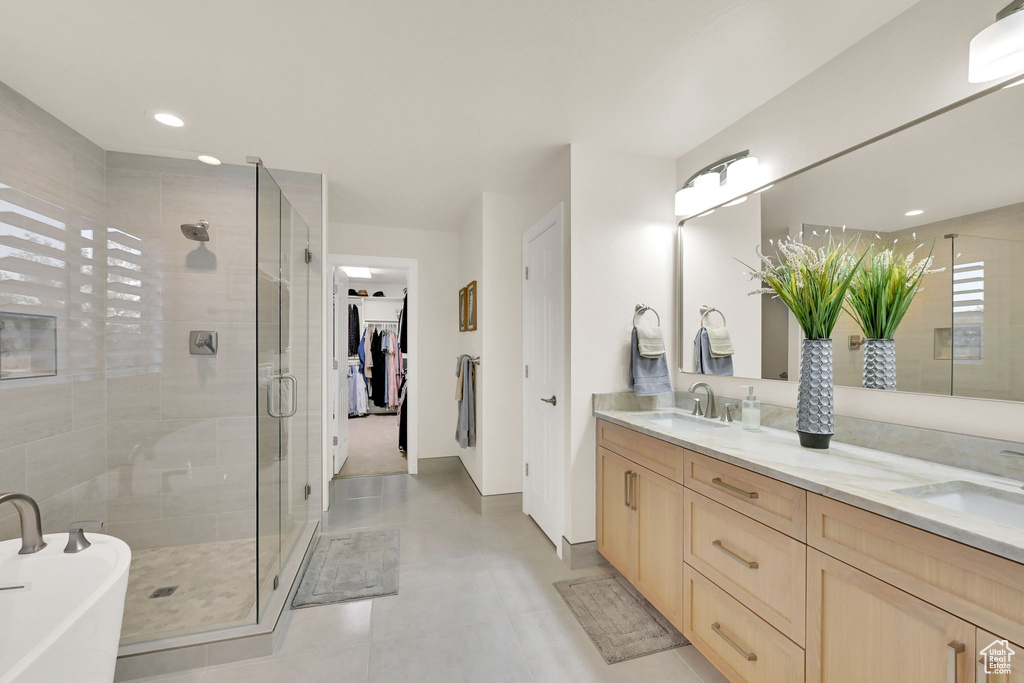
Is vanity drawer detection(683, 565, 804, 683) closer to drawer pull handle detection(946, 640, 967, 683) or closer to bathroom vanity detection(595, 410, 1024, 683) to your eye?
bathroom vanity detection(595, 410, 1024, 683)

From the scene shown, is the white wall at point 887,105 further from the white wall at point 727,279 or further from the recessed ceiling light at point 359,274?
the recessed ceiling light at point 359,274

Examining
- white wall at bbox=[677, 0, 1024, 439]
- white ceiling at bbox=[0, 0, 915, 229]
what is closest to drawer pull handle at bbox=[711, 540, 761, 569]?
white wall at bbox=[677, 0, 1024, 439]

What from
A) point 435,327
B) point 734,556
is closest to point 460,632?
point 734,556

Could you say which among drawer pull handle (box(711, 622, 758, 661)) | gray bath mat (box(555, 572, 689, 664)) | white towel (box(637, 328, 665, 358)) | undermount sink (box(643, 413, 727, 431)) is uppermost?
white towel (box(637, 328, 665, 358))

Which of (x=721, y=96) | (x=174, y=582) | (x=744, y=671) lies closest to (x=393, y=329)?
(x=174, y=582)

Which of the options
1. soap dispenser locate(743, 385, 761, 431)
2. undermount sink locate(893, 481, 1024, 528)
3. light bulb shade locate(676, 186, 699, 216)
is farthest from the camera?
light bulb shade locate(676, 186, 699, 216)

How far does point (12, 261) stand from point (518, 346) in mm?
2751

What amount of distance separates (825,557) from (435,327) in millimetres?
3579

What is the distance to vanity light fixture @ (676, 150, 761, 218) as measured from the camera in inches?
80.4

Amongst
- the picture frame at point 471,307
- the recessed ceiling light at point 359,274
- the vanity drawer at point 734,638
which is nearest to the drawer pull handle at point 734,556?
the vanity drawer at point 734,638

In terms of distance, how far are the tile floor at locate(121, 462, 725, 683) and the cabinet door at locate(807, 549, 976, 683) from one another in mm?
669

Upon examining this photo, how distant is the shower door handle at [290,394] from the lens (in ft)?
6.93

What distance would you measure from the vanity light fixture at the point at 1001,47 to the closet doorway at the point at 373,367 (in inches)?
146

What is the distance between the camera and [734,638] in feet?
4.75
